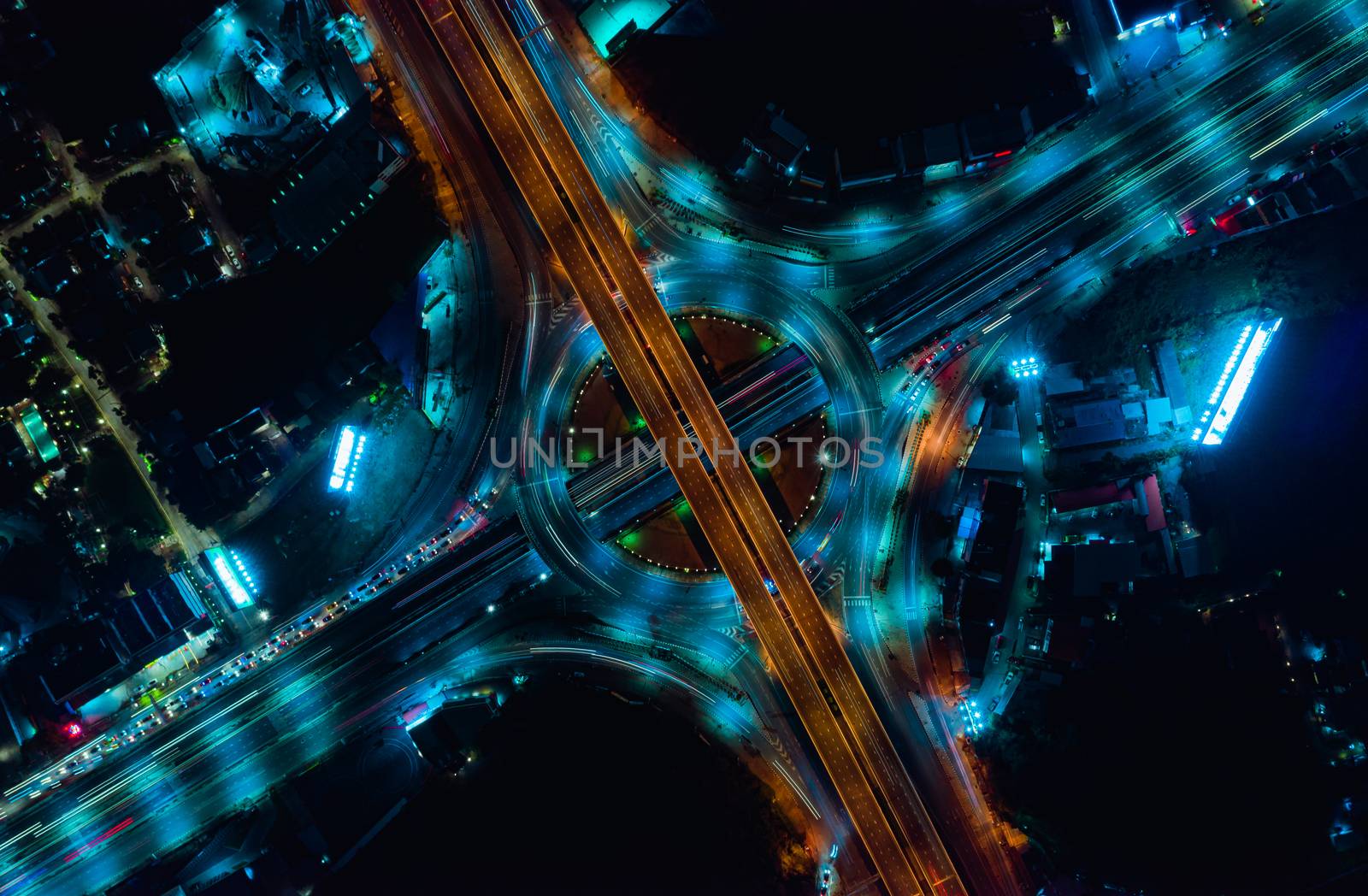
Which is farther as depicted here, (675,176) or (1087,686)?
(675,176)

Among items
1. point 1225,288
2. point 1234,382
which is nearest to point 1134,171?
point 1225,288

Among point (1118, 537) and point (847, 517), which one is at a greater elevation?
point (847, 517)

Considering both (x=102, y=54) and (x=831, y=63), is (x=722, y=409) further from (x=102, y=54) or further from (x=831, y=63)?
(x=102, y=54)

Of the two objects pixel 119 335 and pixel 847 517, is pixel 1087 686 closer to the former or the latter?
pixel 847 517

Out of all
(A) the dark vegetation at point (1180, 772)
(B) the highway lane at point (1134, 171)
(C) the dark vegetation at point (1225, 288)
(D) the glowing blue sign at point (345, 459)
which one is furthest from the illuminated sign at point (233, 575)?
(C) the dark vegetation at point (1225, 288)

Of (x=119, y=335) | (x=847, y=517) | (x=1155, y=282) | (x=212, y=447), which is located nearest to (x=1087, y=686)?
(x=847, y=517)

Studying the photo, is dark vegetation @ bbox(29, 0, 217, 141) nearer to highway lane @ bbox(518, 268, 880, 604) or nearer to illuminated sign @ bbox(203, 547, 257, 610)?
illuminated sign @ bbox(203, 547, 257, 610)
